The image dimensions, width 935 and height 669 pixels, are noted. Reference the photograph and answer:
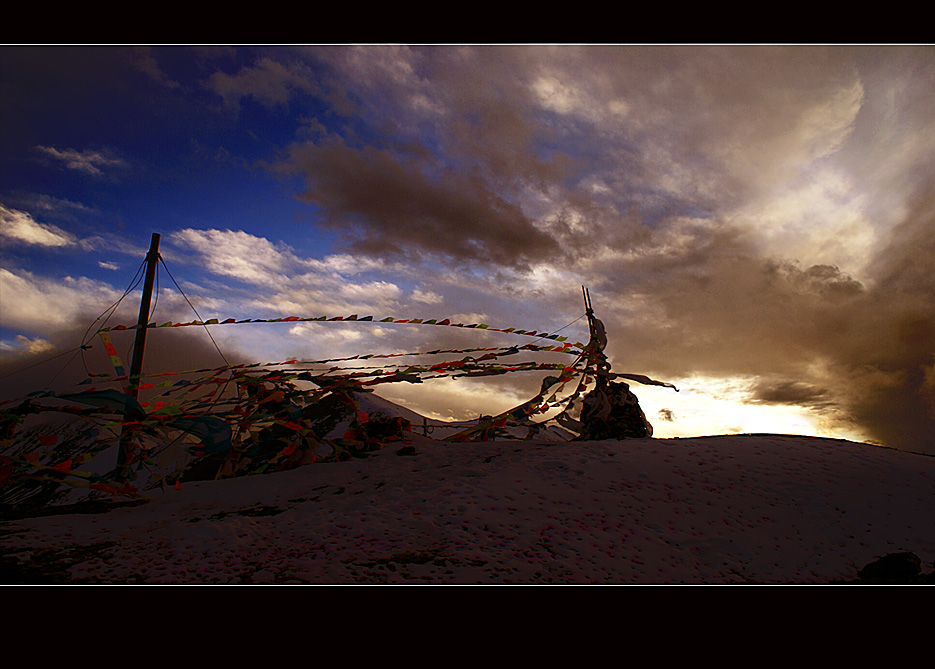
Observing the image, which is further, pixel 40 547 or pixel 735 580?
pixel 40 547

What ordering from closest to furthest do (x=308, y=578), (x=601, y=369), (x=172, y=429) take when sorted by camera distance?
(x=308, y=578), (x=172, y=429), (x=601, y=369)

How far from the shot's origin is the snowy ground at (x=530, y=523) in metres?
3.77

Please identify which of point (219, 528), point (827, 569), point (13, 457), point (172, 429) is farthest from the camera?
point (172, 429)

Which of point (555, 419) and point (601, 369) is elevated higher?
point (601, 369)

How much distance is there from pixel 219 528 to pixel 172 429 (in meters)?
1.92

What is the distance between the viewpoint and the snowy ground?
3773 mm

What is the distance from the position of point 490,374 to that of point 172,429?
14.9 feet

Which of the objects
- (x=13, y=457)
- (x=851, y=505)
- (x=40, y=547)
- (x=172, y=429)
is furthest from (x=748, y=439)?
(x=13, y=457)

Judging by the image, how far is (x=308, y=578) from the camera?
3.54 m

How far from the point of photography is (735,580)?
3764 millimetres

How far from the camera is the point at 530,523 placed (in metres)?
4.56

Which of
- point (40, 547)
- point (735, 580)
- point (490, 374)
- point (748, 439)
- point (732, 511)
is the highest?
point (490, 374)

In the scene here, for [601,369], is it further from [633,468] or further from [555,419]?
[633,468]

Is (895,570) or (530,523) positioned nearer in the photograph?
(895,570)
